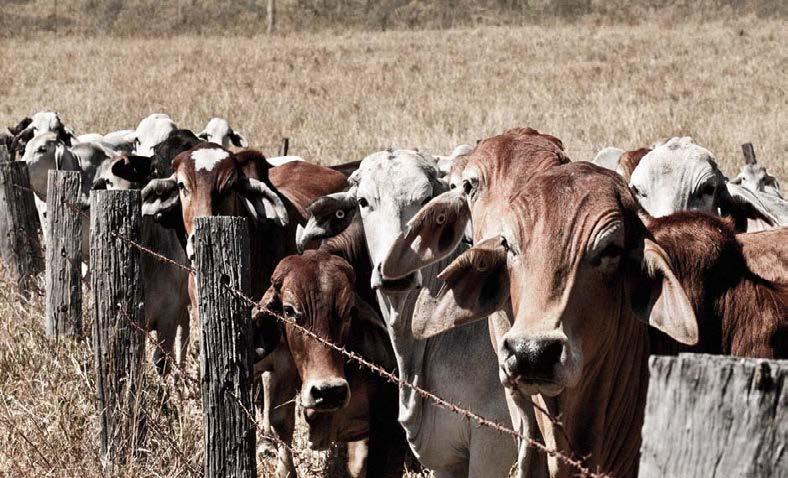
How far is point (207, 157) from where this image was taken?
739 centimetres

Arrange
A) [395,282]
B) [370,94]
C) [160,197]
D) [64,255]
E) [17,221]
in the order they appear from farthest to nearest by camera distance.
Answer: [370,94]
[17,221]
[160,197]
[64,255]
[395,282]

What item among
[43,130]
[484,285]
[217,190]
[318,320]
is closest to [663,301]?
[484,285]

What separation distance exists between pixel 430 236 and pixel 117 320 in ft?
5.35

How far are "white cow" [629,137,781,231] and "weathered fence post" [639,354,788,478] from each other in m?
5.00

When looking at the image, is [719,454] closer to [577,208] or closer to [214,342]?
[577,208]

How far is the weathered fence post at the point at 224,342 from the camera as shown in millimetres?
4203

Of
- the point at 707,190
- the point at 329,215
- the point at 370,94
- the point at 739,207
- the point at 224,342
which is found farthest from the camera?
the point at 370,94

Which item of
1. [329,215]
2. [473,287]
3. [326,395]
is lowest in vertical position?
[326,395]

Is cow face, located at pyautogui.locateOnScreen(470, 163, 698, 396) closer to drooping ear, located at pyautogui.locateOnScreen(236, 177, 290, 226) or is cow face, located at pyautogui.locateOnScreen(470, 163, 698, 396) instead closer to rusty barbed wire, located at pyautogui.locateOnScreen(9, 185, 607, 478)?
rusty barbed wire, located at pyautogui.locateOnScreen(9, 185, 607, 478)

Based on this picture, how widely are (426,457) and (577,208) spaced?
2064 mm

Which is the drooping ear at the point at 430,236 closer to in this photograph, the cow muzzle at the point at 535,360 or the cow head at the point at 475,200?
the cow head at the point at 475,200

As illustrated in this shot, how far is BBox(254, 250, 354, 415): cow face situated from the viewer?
17.6 feet

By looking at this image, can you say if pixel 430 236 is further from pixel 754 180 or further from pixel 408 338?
pixel 754 180

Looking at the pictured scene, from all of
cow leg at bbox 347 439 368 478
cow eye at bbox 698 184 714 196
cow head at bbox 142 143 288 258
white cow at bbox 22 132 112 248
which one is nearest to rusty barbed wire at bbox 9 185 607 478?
cow leg at bbox 347 439 368 478
